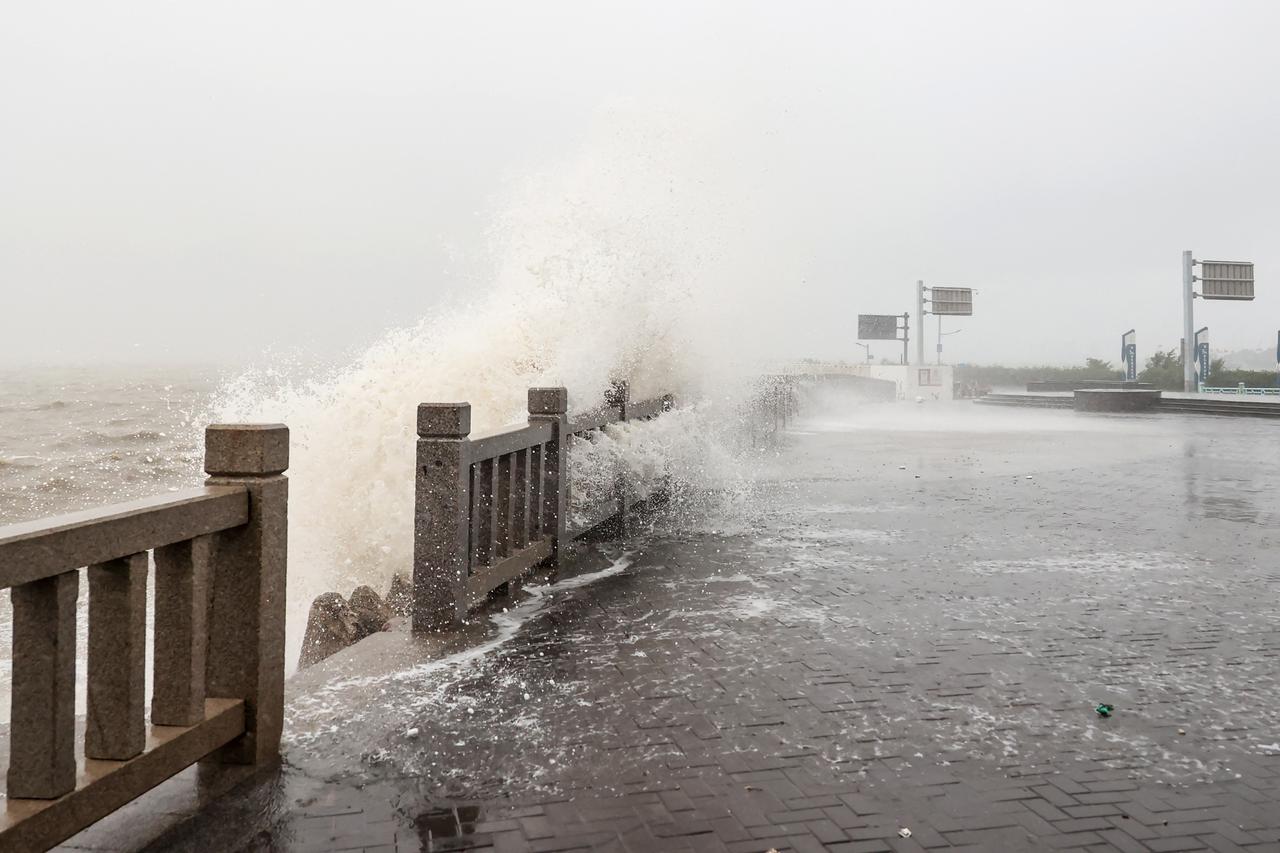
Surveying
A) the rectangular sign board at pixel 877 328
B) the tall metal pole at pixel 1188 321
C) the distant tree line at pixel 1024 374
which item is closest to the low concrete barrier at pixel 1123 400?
the tall metal pole at pixel 1188 321

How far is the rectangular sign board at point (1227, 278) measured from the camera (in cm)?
4625

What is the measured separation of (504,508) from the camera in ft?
19.4

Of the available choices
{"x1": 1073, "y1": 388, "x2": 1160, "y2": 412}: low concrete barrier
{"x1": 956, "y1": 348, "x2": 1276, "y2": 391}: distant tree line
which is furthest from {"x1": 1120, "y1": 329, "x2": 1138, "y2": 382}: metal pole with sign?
{"x1": 1073, "y1": 388, "x2": 1160, "y2": 412}: low concrete barrier

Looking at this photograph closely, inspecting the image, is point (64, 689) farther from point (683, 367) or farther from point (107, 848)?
point (683, 367)

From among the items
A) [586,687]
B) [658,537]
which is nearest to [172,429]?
[658,537]

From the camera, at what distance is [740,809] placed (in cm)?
296

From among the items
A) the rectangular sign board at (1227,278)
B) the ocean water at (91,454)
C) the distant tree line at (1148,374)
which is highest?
the rectangular sign board at (1227,278)

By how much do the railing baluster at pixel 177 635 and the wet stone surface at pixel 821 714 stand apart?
39 centimetres

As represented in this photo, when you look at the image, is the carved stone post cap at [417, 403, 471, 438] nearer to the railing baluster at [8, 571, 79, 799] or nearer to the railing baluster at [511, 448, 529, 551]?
the railing baluster at [511, 448, 529, 551]

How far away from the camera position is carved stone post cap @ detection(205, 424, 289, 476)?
3.16 m

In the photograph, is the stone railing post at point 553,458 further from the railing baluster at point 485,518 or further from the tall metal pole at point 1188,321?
the tall metal pole at point 1188,321

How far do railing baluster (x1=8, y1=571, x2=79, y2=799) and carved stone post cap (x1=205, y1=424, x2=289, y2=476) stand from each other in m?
0.82

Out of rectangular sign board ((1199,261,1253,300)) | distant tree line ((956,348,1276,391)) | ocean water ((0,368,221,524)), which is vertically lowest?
ocean water ((0,368,221,524))

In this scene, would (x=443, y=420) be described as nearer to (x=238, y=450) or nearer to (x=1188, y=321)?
(x=238, y=450)
